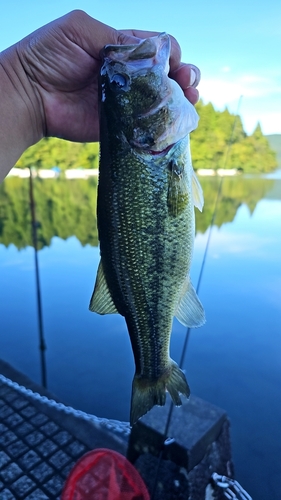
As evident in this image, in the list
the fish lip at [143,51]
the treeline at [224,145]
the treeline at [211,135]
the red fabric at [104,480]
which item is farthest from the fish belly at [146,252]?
the treeline at [211,135]

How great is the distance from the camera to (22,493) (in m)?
2.98

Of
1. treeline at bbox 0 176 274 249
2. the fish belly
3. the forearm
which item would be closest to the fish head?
the fish belly

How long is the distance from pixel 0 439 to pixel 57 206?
19.3m

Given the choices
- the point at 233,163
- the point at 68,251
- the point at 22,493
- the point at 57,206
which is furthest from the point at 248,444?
the point at 233,163

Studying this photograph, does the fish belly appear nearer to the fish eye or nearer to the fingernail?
the fish eye

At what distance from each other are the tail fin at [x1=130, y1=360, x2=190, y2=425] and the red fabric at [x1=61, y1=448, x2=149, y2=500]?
1050mm

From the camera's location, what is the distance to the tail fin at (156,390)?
1.68 meters

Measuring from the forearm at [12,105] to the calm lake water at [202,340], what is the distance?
417 centimetres

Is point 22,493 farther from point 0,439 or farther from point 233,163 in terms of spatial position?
point 233,163

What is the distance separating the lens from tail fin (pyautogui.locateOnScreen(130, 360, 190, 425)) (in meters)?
1.68

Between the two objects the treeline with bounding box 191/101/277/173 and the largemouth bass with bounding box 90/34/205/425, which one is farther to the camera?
the treeline with bounding box 191/101/277/173

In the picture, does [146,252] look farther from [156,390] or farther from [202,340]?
[202,340]

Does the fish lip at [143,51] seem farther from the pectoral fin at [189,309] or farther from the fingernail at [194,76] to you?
the pectoral fin at [189,309]

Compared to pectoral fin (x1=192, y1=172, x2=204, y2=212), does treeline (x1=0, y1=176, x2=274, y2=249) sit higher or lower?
lower
